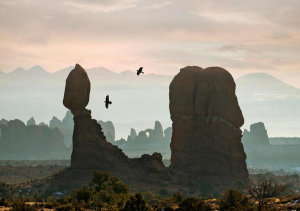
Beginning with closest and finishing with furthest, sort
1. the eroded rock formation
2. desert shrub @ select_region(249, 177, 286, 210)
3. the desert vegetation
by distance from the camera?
the desert vegetation → desert shrub @ select_region(249, 177, 286, 210) → the eroded rock formation

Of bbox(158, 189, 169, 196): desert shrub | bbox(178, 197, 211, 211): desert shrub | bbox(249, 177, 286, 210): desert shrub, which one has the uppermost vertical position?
bbox(249, 177, 286, 210): desert shrub


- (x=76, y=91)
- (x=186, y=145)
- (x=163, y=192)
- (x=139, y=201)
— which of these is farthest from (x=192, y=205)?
(x=186, y=145)

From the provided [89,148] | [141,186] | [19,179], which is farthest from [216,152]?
[19,179]

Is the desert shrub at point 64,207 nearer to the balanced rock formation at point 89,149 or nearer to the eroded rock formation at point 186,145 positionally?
the eroded rock formation at point 186,145

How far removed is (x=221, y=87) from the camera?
318 feet

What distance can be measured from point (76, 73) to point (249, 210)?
5389cm

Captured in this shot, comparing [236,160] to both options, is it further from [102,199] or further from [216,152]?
[102,199]

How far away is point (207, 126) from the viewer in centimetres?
9475

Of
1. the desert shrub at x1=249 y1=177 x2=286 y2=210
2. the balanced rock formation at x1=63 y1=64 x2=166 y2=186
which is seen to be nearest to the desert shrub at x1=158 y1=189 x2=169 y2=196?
the balanced rock formation at x1=63 y1=64 x2=166 y2=186

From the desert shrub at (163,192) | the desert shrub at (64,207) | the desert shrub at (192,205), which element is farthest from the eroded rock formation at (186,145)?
the desert shrub at (192,205)

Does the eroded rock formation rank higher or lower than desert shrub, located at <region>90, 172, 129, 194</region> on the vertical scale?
higher

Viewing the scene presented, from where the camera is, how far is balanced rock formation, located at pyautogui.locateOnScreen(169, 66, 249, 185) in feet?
304

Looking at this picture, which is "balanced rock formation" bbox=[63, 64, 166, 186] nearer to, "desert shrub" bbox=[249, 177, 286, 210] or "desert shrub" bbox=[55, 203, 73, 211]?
"desert shrub" bbox=[249, 177, 286, 210]

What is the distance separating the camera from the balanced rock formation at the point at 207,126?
304ft
